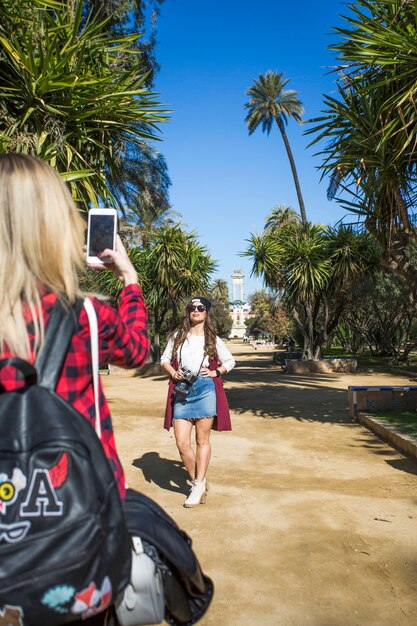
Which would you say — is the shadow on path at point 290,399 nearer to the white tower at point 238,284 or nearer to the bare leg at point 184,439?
the bare leg at point 184,439

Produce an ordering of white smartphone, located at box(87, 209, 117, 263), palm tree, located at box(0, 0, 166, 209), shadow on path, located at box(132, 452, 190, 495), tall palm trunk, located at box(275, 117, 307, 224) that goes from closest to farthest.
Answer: white smartphone, located at box(87, 209, 117, 263) → shadow on path, located at box(132, 452, 190, 495) → palm tree, located at box(0, 0, 166, 209) → tall palm trunk, located at box(275, 117, 307, 224)

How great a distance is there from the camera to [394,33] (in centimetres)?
691

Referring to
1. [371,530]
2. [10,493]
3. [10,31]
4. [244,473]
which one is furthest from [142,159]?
[10,493]

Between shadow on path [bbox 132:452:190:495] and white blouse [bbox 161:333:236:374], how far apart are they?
51.0 inches

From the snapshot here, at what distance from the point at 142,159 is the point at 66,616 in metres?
27.3

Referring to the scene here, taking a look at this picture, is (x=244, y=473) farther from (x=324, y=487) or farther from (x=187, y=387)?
(x=187, y=387)

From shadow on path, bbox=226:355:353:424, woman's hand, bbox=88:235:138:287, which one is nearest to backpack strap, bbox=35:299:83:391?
woman's hand, bbox=88:235:138:287

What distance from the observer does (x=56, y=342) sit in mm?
1298

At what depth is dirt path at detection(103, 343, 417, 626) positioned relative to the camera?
3.13 metres

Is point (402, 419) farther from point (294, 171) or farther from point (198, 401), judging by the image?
point (294, 171)

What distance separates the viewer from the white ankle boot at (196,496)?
486cm

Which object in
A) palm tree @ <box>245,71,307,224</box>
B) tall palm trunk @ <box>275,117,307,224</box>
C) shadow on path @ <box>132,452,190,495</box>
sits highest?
palm tree @ <box>245,71,307,224</box>

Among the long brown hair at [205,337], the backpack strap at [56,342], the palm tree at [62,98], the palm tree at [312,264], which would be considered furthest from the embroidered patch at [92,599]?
the palm tree at [312,264]

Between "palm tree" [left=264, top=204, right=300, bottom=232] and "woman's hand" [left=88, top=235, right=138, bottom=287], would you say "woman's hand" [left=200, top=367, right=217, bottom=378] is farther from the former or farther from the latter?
"palm tree" [left=264, top=204, right=300, bottom=232]
